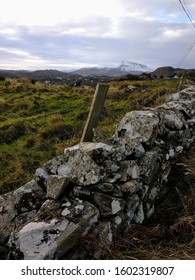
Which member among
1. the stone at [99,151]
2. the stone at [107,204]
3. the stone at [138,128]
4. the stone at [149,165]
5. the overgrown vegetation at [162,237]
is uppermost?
the stone at [138,128]

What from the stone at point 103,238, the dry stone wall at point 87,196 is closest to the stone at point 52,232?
the dry stone wall at point 87,196

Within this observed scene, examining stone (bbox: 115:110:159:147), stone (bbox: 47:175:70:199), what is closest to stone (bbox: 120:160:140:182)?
stone (bbox: 115:110:159:147)

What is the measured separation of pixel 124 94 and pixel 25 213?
48.8ft

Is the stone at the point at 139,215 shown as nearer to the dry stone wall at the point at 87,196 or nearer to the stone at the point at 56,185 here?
the dry stone wall at the point at 87,196

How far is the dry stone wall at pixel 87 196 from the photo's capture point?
357 centimetres

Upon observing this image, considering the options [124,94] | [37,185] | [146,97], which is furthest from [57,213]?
[124,94]

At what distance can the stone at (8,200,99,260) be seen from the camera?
3.45 m

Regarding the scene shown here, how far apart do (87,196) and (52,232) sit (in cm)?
64

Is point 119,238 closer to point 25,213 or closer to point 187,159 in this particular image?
point 25,213

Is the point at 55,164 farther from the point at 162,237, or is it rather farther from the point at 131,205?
the point at 162,237

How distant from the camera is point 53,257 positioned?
3445mm

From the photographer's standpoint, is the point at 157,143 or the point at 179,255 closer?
the point at 179,255

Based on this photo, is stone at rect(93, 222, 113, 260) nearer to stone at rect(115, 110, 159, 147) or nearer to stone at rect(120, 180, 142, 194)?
stone at rect(120, 180, 142, 194)

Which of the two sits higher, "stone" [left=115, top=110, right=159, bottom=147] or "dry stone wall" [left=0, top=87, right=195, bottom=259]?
"stone" [left=115, top=110, right=159, bottom=147]
